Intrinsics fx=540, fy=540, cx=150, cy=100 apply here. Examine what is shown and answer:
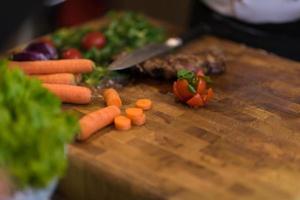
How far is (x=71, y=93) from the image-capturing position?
4.14 ft

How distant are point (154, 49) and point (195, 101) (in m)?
0.32

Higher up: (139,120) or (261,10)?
(261,10)

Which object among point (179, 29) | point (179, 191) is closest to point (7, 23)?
point (179, 29)

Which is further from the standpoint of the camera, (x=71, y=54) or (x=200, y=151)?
(x=71, y=54)

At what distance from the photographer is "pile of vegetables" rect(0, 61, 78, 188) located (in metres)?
0.90

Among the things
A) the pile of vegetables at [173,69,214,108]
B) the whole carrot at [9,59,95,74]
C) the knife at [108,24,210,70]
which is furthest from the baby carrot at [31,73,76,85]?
the pile of vegetables at [173,69,214,108]

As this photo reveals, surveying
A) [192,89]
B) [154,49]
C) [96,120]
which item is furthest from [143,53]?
[96,120]

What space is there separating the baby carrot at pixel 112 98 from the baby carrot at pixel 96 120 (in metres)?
0.04

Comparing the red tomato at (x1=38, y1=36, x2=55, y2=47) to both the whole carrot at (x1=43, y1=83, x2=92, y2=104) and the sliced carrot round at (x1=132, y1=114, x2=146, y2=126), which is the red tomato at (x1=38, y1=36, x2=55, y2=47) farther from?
the sliced carrot round at (x1=132, y1=114, x2=146, y2=126)

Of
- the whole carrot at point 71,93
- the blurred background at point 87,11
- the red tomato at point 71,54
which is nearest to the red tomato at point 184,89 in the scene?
the whole carrot at point 71,93

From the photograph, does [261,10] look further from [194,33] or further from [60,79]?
[60,79]

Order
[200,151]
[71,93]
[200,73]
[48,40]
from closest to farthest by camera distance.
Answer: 1. [200,151]
2. [71,93]
3. [200,73]
4. [48,40]

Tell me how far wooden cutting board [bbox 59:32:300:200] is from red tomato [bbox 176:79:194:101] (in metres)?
0.03

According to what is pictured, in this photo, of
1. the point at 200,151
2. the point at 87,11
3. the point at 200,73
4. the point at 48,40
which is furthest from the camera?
the point at 87,11
